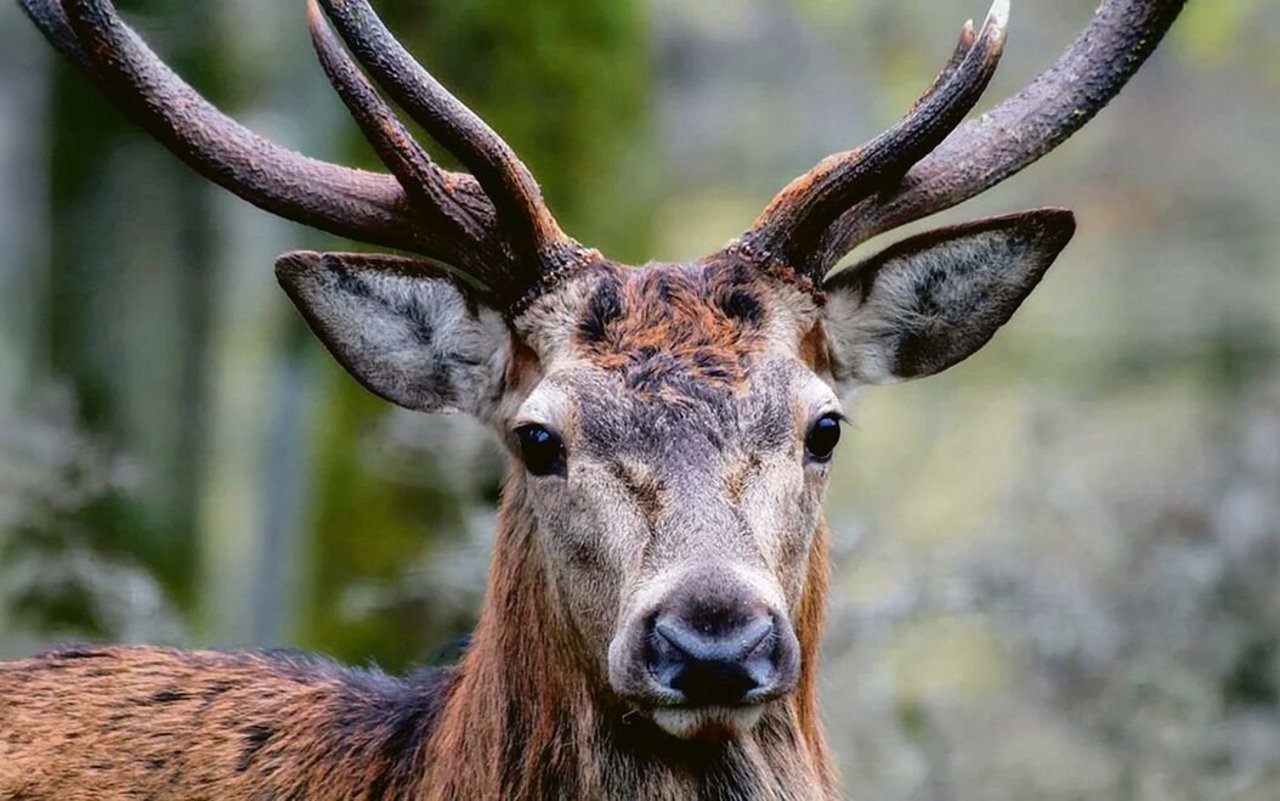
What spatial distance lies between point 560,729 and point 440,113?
1782 mm

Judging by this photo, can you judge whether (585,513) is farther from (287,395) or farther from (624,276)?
(287,395)

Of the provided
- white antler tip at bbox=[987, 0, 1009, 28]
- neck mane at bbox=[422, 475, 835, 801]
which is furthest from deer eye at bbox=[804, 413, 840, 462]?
white antler tip at bbox=[987, 0, 1009, 28]

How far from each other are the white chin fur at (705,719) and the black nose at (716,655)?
0.19 feet

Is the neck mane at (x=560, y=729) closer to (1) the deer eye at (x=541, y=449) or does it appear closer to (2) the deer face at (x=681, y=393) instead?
(2) the deer face at (x=681, y=393)

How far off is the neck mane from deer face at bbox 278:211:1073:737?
13 centimetres

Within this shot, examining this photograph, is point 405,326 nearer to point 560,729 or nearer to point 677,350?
point 677,350

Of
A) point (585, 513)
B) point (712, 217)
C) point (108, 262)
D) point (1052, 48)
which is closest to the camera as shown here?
point (585, 513)

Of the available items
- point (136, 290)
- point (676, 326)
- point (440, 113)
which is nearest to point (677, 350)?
point (676, 326)

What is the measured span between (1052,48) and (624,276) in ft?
58.6

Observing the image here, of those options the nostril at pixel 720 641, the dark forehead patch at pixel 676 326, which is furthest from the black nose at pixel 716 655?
the dark forehead patch at pixel 676 326

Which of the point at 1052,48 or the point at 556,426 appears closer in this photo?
the point at 556,426

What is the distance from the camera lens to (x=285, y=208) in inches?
269

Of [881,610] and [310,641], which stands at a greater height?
[310,641]

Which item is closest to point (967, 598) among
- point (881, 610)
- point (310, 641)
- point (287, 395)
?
point (881, 610)
